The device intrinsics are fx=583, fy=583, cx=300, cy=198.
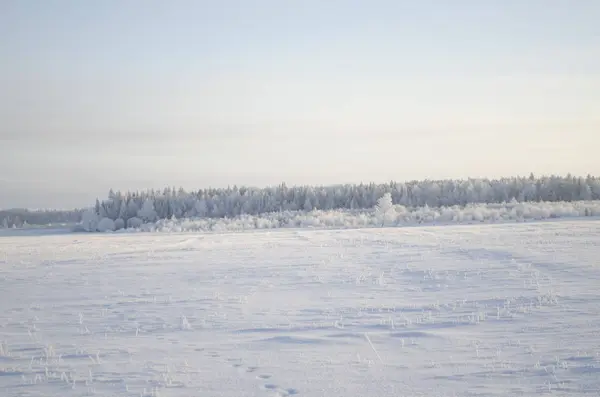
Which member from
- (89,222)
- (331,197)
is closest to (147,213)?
(89,222)

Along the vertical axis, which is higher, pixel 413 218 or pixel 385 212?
pixel 385 212

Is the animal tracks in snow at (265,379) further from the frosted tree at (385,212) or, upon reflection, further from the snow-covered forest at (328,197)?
the snow-covered forest at (328,197)

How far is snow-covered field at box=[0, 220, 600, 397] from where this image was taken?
8023mm

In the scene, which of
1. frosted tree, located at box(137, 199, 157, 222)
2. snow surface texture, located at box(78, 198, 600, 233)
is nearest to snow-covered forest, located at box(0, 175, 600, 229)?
frosted tree, located at box(137, 199, 157, 222)

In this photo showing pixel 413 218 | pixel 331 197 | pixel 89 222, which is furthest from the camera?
pixel 331 197

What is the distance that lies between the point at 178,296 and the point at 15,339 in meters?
4.78

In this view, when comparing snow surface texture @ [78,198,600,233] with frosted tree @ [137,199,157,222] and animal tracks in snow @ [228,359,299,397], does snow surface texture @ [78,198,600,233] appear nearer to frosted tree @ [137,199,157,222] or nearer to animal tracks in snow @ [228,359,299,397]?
frosted tree @ [137,199,157,222]

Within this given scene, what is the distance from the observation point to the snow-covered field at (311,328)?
8.02m

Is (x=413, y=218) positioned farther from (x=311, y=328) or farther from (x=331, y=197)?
(x=311, y=328)

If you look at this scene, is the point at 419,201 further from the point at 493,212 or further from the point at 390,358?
the point at 390,358

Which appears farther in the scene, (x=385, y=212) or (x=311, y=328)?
(x=385, y=212)

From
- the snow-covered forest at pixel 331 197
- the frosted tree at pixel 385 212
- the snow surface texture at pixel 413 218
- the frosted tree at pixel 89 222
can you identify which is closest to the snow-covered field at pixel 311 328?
the snow surface texture at pixel 413 218

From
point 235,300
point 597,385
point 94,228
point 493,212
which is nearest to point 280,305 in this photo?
point 235,300

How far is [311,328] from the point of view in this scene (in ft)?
36.7
